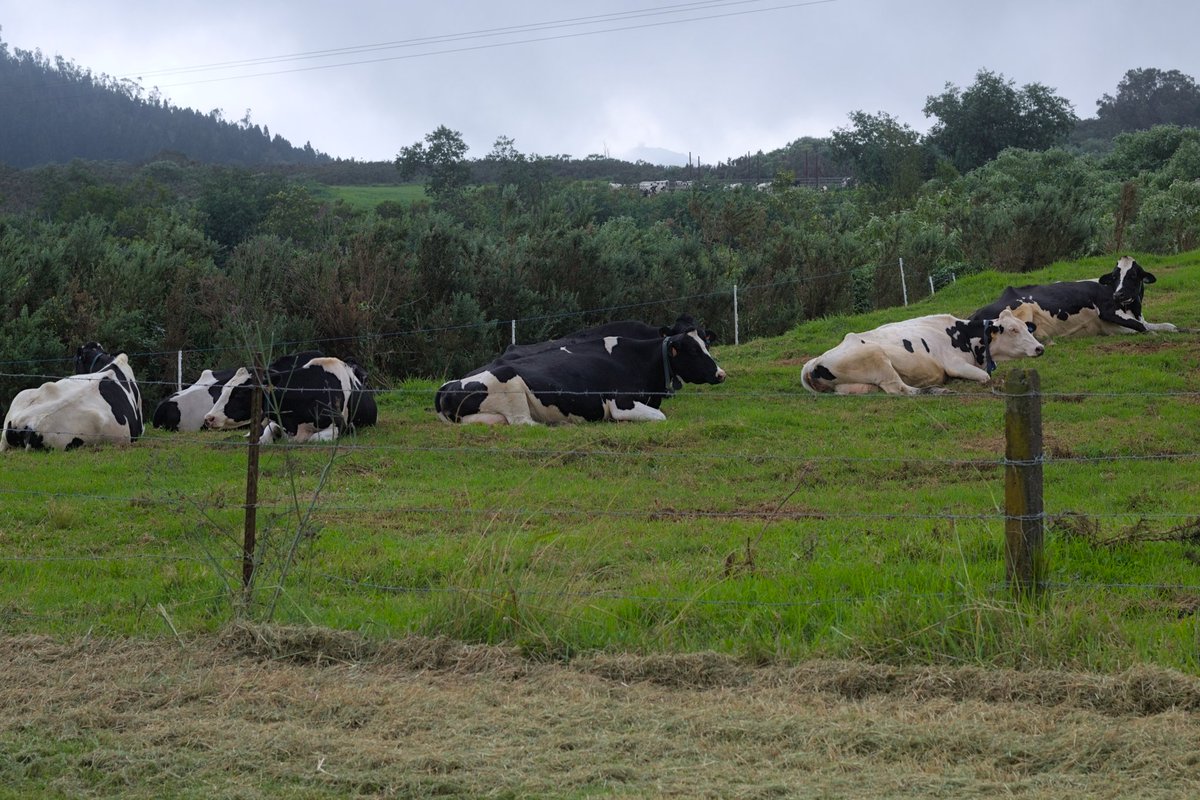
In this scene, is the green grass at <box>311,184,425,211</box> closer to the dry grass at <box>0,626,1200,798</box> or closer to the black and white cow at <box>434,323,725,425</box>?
the black and white cow at <box>434,323,725,425</box>

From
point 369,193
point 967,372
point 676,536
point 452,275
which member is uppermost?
point 369,193

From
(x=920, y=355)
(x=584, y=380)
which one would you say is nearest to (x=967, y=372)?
(x=920, y=355)

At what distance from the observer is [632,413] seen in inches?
615

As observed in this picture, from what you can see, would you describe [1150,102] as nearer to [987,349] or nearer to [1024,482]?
[987,349]

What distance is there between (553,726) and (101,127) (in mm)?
150918

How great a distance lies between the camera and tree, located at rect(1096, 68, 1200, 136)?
148 m

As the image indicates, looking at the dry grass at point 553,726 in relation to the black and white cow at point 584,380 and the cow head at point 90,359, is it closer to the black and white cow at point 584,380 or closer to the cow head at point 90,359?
the black and white cow at point 584,380

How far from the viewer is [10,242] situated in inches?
785

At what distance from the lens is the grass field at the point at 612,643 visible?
489 cm

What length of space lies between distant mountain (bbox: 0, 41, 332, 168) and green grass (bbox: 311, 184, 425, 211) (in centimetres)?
3261

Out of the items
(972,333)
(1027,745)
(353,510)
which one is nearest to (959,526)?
(1027,745)

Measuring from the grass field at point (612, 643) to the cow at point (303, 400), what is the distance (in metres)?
3.74

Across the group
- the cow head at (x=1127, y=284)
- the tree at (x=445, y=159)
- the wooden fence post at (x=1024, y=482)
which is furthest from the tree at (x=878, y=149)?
the wooden fence post at (x=1024, y=482)

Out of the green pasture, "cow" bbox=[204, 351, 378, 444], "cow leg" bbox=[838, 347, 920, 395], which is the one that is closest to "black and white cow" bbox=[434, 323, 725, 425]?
the green pasture
